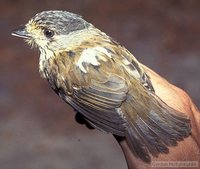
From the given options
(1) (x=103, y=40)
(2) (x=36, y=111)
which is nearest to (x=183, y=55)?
(2) (x=36, y=111)

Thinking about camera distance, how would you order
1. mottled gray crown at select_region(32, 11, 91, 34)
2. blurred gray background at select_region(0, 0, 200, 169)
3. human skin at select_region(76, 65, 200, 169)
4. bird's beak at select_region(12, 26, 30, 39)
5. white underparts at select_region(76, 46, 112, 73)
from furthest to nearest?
blurred gray background at select_region(0, 0, 200, 169) → bird's beak at select_region(12, 26, 30, 39) → mottled gray crown at select_region(32, 11, 91, 34) → white underparts at select_region(76, 46, 112, 73) → human skin at select_region(76, 65, 200, 169)

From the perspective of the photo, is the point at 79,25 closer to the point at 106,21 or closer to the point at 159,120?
the point at 159,120

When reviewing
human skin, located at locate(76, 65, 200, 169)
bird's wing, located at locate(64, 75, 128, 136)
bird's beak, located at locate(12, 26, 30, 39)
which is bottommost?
human skin, located at locate(76, 65, 200, 169)

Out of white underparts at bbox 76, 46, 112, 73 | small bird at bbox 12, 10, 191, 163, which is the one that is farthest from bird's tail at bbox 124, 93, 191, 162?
white underparts at bbox 76, 46, 112, 73

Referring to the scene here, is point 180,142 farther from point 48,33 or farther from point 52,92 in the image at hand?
point 52,92

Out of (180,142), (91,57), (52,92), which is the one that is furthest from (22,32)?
(52,92)

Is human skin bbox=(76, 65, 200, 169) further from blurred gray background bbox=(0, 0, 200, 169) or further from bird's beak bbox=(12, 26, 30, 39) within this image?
blurred gray background bbox=(0, 0, 200, 169)

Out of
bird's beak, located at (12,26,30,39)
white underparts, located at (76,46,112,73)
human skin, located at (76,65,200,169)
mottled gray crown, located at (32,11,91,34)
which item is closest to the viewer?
human skin, located at (76,65,200,169)
